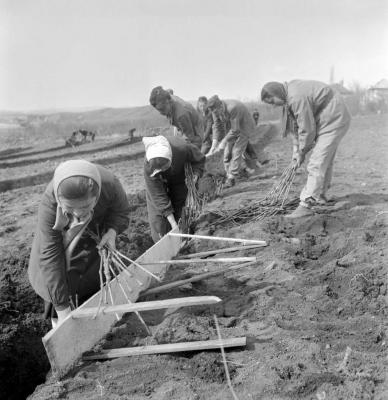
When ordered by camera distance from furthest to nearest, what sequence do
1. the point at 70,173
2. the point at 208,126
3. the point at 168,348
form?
the point at 208,126
the point at 168,348
the point at 70,173

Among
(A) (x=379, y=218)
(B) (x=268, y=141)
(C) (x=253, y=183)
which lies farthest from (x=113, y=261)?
(B) (x=268, y=141)

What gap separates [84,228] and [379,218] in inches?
125

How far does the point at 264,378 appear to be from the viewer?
2.48 meters

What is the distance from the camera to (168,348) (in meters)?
2.88

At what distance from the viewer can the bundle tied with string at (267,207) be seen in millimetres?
5539

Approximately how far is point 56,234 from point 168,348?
38.1 inches

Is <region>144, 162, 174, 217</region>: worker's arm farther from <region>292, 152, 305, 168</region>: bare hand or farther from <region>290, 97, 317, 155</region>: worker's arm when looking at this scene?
<region>292, 152, 305, 168</region>: bare hand

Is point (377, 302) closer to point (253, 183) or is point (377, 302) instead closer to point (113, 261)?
point (113, 261)

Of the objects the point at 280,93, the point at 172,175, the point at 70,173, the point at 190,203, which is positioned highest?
the point at 280,93

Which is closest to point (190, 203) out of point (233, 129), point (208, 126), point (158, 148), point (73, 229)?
point (158, 148)

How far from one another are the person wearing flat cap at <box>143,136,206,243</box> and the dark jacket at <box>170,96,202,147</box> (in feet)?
5.82

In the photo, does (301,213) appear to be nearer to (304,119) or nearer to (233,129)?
(304,119)

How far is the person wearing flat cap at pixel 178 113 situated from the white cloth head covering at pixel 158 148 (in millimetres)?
1585

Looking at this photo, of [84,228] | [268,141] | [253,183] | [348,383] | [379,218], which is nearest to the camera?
[348,383]
